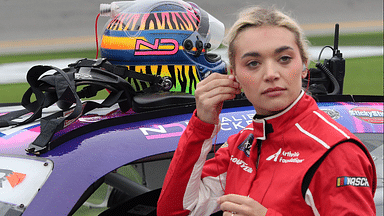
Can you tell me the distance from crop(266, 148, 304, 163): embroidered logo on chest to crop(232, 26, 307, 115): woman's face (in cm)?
11

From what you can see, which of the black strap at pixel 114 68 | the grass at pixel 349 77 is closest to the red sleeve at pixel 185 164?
the black strap at pixel 114 68

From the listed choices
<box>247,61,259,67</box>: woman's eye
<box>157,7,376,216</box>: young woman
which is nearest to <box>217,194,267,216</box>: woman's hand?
<box>157,7,376,216</box>: young woman

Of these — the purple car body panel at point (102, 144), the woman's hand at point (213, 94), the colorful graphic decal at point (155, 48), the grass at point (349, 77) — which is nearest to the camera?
the woman's hand at point (213, 94)

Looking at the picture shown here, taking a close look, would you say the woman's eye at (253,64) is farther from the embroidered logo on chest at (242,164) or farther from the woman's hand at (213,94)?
the embroidered logo on chest at (242,164)

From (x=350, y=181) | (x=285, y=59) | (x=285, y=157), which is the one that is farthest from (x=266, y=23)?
(x=350, y=181)

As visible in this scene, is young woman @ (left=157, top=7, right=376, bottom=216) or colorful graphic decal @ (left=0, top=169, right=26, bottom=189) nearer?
young woman @ (left=157, top=7, right=376, bottom=216)

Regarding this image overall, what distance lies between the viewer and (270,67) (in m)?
1.12

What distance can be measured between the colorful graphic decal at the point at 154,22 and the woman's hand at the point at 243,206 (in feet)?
4.02

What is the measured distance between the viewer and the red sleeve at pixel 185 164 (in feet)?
4.12

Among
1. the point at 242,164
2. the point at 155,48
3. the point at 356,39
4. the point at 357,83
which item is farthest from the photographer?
the point at 356,39

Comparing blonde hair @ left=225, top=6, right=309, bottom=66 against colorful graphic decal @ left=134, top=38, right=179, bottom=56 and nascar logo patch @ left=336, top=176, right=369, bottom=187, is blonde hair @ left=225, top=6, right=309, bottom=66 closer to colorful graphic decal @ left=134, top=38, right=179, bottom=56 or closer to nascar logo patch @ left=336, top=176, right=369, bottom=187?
nascar logo patch @ left=336, top=176, right=369, bottom=187

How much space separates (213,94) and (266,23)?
0.24 m

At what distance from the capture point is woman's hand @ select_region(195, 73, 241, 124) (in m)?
1.21

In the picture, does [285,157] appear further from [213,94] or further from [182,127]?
[182,127]
